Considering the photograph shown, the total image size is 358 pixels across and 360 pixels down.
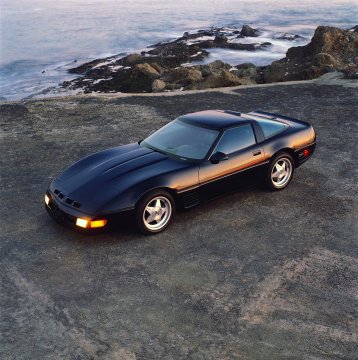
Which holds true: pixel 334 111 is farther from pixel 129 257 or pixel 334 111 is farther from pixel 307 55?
pixel 307 55

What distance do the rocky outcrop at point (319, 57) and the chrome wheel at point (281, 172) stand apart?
1191 cm

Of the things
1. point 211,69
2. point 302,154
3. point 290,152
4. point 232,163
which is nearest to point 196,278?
point 232,163

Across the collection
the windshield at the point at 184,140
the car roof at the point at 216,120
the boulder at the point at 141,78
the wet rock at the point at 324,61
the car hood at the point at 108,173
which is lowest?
the boulder at the point at 141,78

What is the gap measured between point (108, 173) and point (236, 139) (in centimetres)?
201

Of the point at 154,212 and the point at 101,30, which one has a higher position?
the point at 154,212

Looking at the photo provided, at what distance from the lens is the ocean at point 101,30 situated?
1364 inches

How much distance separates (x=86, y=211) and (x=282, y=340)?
288cm

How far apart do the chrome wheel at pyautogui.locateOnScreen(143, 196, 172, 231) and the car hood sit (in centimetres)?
35

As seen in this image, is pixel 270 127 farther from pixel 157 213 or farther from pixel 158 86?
pixel 158 86

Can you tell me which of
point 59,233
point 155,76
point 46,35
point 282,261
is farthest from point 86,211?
point 46,35

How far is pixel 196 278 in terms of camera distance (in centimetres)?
581

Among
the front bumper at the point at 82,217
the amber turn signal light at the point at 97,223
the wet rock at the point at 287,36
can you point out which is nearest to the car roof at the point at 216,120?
the front bumper at the point at 82,217

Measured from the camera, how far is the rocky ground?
19.5 metres

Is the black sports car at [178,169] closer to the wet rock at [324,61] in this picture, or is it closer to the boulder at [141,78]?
the wet rock at [324,61]
